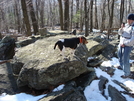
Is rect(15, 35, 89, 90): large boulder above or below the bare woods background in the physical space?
below

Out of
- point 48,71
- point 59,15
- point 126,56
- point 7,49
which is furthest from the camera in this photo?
point 59,15

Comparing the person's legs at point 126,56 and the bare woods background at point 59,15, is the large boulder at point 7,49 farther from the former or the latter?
the person's legs at point 126,56

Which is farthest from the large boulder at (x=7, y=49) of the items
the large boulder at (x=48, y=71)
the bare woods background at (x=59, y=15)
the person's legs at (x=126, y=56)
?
the person's legs at (x=126, y=56)

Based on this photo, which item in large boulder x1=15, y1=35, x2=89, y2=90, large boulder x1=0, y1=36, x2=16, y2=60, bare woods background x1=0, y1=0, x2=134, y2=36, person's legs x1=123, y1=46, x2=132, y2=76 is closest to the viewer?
large boulder x1=15, y1=35, x2=89, y2=90

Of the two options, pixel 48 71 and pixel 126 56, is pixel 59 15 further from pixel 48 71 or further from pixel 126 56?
pixel 48 71

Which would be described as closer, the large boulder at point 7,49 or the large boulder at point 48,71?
the large boulder at point 48,71

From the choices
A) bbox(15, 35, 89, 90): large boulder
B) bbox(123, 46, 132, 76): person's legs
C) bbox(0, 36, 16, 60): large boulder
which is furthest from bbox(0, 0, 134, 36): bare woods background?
bbox(15, 35, 89, 90): large boulder

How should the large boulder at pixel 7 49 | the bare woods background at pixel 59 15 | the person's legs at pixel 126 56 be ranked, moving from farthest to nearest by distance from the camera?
the bare woods background at pixel 59 15 → the large boulder at pixel 7 49 → the person's legs at pixel 126 56

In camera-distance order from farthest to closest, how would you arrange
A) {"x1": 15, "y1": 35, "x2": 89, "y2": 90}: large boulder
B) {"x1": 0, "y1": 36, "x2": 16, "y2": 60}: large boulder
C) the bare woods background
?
the bare woods background, {"x1": 0, "y1": 36, "x2": 16, "y2": 60}: large boulder, {"x1": 15, "y1": 35, "x2": 89, "y2": 90}: large boulder

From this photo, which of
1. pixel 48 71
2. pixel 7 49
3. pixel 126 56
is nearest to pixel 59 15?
pixel 7 49

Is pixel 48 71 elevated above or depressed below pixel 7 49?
below

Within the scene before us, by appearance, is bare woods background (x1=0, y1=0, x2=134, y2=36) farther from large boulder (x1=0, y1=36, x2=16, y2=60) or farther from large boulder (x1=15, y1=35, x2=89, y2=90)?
large boulder (x1=15, y1=35, x2=89, y2=90)

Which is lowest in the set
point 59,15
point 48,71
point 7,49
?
point 48,71

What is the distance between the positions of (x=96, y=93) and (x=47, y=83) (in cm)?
165
